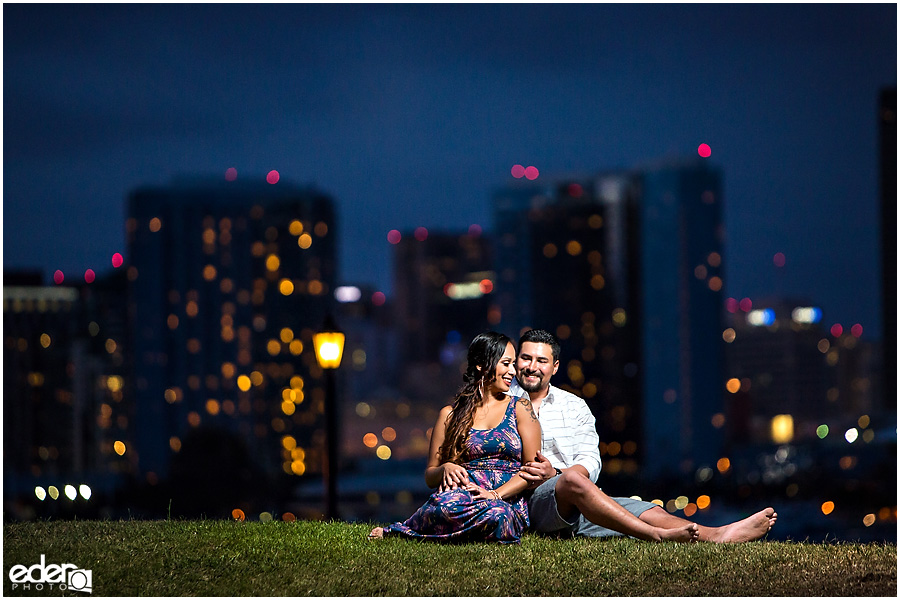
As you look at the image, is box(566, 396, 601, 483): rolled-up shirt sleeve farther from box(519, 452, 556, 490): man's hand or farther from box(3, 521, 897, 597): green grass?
box(3, 521, 897, 597): green grass

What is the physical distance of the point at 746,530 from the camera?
311 inches

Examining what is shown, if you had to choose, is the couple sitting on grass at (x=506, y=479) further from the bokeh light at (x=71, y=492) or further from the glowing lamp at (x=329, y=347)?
the glowing lamp at (x=329, y=347)

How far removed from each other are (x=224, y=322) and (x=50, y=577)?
456 ft

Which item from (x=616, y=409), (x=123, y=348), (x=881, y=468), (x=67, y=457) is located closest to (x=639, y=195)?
(x=616, y=409)

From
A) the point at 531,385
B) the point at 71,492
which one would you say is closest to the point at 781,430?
the point at 71,492

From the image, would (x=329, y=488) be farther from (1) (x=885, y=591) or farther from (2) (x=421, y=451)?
(2) (x=421, y=451)

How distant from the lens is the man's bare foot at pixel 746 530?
25.8 feet

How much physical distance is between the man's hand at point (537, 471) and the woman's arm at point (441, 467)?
415 millimetres

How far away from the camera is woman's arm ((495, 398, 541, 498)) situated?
780cm

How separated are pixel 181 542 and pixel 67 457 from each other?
13855cm

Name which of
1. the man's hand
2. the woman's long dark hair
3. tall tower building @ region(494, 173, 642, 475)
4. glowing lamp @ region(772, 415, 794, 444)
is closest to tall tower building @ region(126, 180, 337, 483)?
tall tower building @ region(494, 173, 642, 475)

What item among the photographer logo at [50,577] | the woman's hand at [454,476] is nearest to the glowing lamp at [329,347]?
the woman's hand at [454,476]

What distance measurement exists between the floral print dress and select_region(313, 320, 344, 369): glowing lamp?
5.24 metres

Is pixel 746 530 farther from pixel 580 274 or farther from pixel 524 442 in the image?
pixel 580 274
